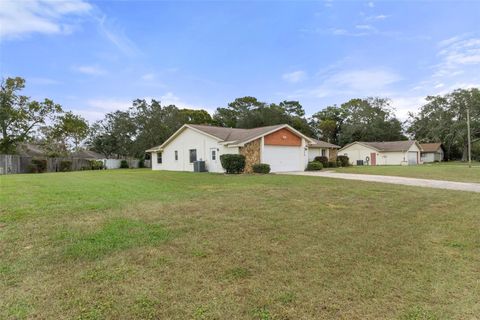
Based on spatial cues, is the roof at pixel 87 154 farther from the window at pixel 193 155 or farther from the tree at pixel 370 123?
the tree at pixel 370 123

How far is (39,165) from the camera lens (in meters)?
27.4

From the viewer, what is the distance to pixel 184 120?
4309 cm

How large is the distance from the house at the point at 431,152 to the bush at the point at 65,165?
5434cm

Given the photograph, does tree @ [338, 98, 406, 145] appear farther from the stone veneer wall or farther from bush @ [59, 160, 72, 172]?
bush @ [59, 160, 72, 172]

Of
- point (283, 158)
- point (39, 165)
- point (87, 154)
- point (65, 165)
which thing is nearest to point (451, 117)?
point (283, 158)

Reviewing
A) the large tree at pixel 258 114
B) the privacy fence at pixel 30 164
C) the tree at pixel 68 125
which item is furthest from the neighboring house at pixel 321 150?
the tree at pixel 68 125

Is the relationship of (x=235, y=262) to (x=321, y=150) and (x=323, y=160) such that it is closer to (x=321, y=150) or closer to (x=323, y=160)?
(x=323, y=160)

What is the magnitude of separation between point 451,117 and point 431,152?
783cm

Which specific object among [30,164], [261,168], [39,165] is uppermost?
[30,164]

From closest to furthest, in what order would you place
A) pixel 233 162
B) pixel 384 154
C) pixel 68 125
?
pixel 233 162
pixel 68 125
pixel 384 154

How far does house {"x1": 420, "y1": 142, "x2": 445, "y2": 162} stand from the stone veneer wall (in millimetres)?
43599

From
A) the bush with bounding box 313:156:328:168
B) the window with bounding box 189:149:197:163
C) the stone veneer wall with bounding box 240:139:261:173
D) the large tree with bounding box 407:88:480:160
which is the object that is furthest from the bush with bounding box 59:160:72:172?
the large tree with bounding box 407:88:480:160

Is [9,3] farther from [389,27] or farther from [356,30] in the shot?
[389,27]

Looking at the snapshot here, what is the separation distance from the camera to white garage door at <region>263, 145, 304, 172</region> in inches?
848
